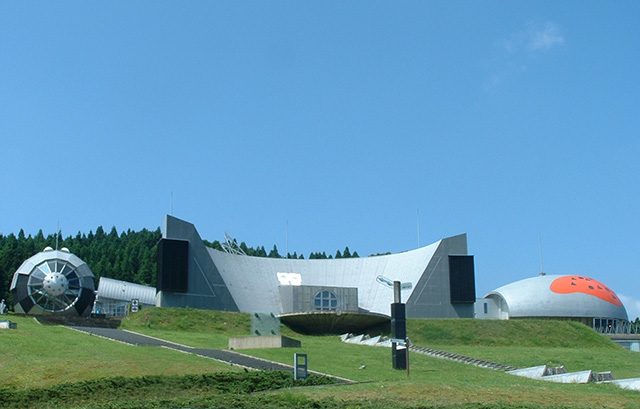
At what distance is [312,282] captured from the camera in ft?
210

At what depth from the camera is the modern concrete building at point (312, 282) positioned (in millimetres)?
53875

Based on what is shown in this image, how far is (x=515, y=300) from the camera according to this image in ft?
234

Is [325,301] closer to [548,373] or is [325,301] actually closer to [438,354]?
[438,354]

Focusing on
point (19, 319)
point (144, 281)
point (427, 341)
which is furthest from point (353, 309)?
point (144, 281)

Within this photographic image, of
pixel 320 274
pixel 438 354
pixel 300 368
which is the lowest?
pixel 438 354

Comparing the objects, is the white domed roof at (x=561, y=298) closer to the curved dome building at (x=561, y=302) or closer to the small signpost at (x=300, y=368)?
the curved dome building at (x=561, y=302)

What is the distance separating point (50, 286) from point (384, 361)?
82.8ft

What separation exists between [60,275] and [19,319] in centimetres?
487

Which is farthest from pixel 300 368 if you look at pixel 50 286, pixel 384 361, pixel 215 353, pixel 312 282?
pixel 312 282

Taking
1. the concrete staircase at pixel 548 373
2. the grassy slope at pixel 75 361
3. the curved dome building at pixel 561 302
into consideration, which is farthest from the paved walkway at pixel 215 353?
the curved dome building at pixel 561 302

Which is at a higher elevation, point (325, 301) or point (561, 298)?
point (561, 298)

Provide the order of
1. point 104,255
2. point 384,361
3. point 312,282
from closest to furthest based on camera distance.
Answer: point 384,361 → point 312,282 → point 104,255

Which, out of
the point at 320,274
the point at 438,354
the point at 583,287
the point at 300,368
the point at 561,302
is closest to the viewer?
the point at 300,368

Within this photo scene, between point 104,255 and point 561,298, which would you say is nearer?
point 561,298
